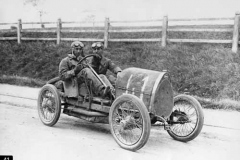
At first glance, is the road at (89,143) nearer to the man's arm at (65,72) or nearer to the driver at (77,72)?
the driver at (77,72)

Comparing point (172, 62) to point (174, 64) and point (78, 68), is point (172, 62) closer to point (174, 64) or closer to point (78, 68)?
point (174, 64)

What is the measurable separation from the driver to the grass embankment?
3895 millimetres

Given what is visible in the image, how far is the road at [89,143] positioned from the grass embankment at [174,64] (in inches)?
93.7

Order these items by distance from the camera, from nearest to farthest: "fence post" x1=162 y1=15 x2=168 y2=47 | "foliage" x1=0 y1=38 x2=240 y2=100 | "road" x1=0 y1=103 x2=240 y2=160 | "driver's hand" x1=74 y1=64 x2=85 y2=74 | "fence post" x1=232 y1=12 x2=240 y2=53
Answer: "road" x1=0 y1=103 x2=240 y2=160, "driver's hand" x1=74 y1=64 x2=85 y2=74, "foliage" x1=0 y1=38 x2=240 y2=100, "fence post" x1=232 y1=12 x2=240 y2=53, "fence post" x1=162 y1=15 x2=168 y2=47

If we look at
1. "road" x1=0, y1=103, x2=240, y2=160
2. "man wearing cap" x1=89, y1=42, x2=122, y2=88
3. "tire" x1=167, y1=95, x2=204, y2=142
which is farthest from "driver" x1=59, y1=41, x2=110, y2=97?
"tire" x1=167, y1=95, x2=204, y2=142

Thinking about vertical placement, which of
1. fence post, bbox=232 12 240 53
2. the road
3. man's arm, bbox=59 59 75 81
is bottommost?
the road

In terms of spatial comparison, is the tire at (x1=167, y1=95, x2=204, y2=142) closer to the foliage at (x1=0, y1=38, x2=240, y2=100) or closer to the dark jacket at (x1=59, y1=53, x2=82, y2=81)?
the dark jacket at (x1=59, y1=53, x2=82, y2=81)

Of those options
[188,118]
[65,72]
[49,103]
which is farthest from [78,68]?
[188,118]

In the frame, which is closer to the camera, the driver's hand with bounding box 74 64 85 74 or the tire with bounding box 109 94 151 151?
the tire with bounding box 109 94 151 151

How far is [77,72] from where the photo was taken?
5.61 metres

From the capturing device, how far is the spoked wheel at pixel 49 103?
566 cm

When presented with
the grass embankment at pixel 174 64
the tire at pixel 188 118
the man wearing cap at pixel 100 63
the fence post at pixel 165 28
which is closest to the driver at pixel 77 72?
the man wearing cap at pixel 100 63

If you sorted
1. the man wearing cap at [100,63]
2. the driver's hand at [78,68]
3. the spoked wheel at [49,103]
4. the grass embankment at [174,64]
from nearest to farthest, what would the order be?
1. the driver's hand at [78,68]
2. the spoked wheel at [49,103]
3. the man wearing cap at [100,63]
4. the grass embankment at [174,64]

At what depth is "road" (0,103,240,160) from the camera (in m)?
4.19
